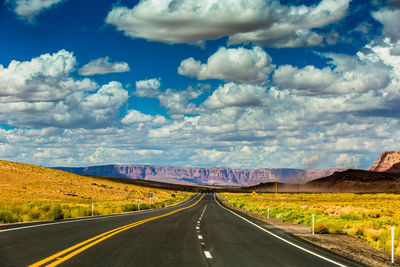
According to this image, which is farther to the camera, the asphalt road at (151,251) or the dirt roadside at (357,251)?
the dirt roadside at (357,251)

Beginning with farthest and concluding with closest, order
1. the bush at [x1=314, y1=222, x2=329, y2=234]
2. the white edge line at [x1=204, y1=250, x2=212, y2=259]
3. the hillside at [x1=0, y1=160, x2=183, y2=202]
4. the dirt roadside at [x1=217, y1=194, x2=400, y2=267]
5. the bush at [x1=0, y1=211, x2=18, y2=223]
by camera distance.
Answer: the hillside at [x1=0, y1=160, x2=183, y2=202]
the bush at [x1=0, y1=211, x2=18, y2=223]
the bush at [x1=314, y1=222, x2=329, y2=234]
the dirt roadside at [x1=217, y1=194, x2=400, y2=267]
the white edge line at [x1=204, y1=250, x2=212, y2=259]

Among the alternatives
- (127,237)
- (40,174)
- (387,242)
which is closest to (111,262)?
(127,237)

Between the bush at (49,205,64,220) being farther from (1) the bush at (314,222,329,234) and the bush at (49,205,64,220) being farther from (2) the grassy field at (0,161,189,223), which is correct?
(2) the grassy field at (0,161,189,223)

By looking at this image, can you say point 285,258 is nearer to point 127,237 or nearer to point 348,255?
point 348,255

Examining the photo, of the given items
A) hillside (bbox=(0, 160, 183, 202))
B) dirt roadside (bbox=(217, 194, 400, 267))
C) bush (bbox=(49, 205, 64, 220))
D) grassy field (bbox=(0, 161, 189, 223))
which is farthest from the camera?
hillside (bbox=(0, 160, 183, 202))

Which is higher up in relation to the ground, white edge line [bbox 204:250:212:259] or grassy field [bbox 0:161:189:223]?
white edge line [bbox 204:250:212:259]

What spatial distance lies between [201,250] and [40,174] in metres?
98.6

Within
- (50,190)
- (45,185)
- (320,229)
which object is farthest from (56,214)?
(45,185)

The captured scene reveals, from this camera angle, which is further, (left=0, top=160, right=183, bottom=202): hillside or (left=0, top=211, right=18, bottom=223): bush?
(left=0, top=160, right=183, bottom=202): hillside

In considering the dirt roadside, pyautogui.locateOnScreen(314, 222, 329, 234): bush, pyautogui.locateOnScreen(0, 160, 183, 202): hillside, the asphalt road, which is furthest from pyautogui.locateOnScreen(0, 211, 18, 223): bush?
pyautogui.locateOnScreen(0, 160, 183, 202): hillside

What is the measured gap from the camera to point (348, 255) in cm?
1366

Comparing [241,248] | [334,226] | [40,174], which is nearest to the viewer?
[241,248]

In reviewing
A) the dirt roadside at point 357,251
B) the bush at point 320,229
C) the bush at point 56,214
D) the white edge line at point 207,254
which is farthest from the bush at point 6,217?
the bush at point 320,229

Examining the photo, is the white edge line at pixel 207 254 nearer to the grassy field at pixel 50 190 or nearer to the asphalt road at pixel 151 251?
the asphalt road at pixel 151 251
